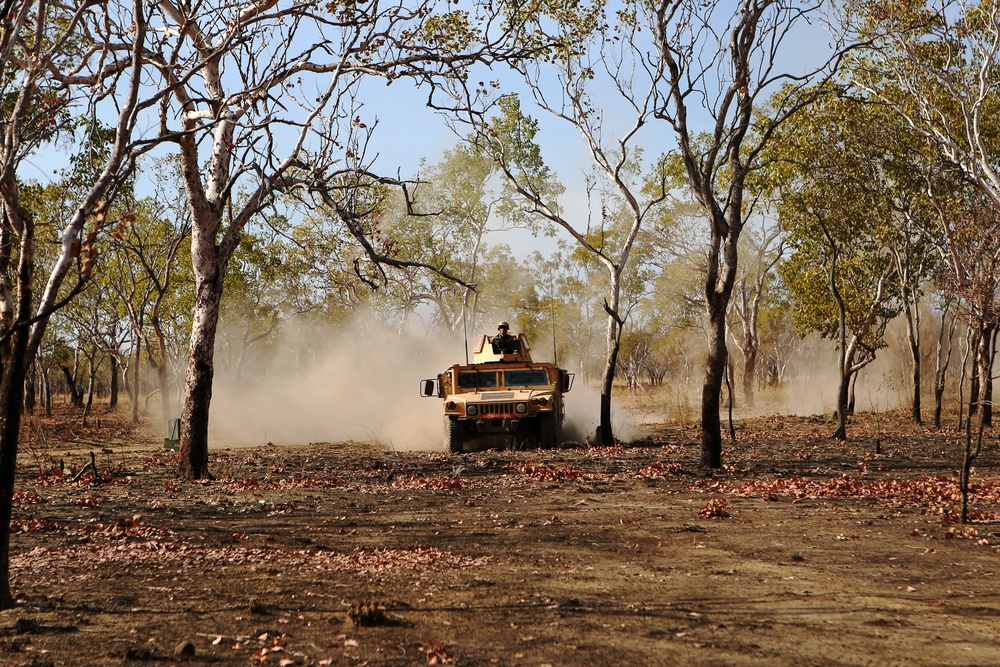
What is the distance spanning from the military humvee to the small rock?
14845 millimetres

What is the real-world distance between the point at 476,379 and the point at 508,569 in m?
13.5

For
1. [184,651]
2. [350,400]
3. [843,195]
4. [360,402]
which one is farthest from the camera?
[350,400]

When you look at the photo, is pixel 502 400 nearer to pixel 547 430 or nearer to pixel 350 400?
pixel 547 430

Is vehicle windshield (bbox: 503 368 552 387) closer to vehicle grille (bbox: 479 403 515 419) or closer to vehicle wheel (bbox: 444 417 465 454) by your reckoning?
vehicle grille (bbox: 479 403 515 419)

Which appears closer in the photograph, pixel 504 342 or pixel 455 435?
pixel 455 435

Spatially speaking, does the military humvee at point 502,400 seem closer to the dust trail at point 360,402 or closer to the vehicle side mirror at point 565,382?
the vehicle side mirror at point 565,382

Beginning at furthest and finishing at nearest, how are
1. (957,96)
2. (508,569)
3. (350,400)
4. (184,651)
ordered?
(350,400) < (957,96) < (508,569) < (184,651)

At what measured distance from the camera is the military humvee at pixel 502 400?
20.6m

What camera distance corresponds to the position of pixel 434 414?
26.8m

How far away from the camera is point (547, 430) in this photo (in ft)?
68.7

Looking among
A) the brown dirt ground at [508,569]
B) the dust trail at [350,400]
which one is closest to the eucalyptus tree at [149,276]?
the dust trail at [350,400]

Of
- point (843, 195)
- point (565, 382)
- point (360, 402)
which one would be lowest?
point (360, 402)

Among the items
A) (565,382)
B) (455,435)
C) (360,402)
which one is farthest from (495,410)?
(360,402)

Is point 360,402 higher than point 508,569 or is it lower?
higher
